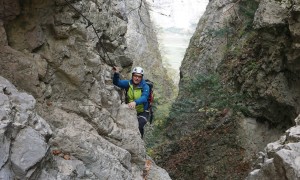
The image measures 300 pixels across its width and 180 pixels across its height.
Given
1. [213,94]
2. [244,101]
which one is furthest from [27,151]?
[213,94]

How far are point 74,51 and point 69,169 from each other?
7.48ft

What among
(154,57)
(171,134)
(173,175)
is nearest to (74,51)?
(173,175)

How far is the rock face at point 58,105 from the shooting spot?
4.49 meters

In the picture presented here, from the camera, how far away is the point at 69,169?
526 centimetres

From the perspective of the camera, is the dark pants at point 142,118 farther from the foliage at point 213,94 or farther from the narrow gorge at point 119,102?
the foliage at point 213,94

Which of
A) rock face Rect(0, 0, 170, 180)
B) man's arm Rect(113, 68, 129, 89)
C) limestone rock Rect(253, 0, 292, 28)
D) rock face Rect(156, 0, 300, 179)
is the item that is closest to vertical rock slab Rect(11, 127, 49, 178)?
rock face Rect(0, 0, 170, 180)

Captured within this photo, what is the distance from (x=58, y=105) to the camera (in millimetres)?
6281

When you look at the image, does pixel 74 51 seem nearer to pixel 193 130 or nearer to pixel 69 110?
pixel 69 110

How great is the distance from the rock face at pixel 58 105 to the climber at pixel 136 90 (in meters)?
0.38

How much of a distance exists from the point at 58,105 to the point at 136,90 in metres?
2.39

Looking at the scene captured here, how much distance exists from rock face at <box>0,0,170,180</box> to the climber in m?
0.38

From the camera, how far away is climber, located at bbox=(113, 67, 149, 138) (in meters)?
8.08

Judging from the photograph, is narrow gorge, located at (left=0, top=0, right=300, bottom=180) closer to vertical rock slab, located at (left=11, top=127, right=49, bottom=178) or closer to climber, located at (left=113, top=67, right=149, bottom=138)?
vertical rock slab, located at (left=11, top=127, right=49, bottom=178)

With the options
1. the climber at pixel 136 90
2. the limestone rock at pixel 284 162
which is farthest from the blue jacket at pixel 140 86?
the limestone rock at pixel 284 162
